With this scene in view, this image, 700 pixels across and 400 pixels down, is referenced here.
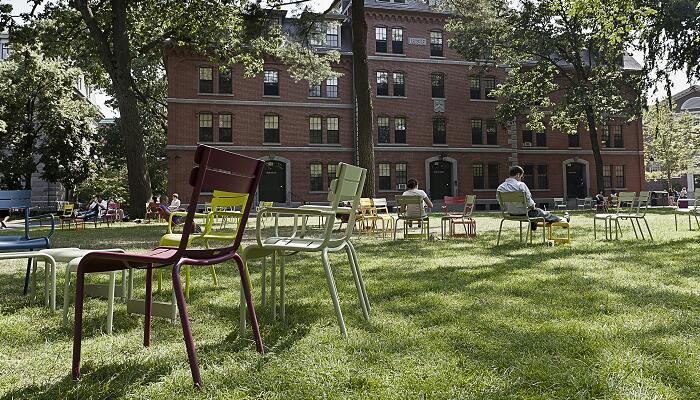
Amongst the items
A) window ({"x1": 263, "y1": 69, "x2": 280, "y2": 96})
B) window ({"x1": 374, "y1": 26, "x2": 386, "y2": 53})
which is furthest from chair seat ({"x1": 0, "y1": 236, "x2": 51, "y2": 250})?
window ({"x1": 374, "y1": 26, "x2": 386, "y2": 53})

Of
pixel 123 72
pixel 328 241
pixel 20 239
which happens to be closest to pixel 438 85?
pixel 123 72

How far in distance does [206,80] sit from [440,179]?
15.5 m

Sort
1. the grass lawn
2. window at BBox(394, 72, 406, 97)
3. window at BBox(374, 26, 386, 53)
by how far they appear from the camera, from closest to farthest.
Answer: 1. the grass lawn
2. window at BBox(374, 26, 386, 53)
3. window at BBox(394, 72, 406, 97)

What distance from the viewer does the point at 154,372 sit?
2842mm

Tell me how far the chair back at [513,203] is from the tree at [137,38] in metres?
9.57

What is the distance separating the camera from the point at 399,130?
33.3 metres

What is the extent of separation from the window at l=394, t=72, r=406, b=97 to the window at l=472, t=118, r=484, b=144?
17.4 ft

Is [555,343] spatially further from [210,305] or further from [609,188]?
[609,188]


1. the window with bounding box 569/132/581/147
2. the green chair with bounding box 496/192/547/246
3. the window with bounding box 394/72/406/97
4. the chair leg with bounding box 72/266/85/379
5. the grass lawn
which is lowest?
the grass lawn

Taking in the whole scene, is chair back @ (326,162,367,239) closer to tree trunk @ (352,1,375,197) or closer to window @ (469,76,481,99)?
tree trunk @ (352,1,375,197)

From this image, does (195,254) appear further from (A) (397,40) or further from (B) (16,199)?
(A) (397,40)

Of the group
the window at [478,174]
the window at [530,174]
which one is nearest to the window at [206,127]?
the window at [478,174]

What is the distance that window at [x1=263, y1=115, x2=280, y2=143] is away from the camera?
31453mm

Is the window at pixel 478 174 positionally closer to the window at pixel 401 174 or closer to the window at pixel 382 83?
the window at pixel 401 174
